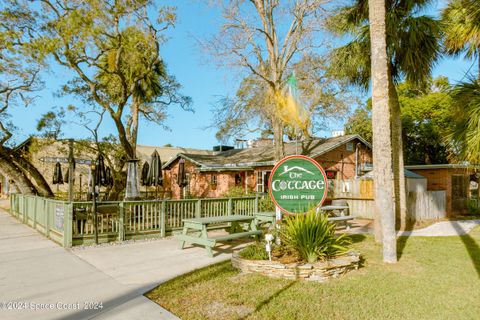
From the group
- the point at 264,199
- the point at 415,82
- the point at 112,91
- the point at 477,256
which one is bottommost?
the point at 477,256

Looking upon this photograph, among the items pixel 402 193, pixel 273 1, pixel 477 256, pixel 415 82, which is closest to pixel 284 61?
pixel 273 1

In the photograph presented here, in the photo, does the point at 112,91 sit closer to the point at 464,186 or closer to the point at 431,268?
the point at 431,268

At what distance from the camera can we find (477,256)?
25.0 feet

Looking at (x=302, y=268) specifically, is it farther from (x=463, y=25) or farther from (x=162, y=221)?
(x=463, y=25)

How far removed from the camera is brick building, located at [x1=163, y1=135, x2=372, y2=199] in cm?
2109

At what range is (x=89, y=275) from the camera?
20.3 feet

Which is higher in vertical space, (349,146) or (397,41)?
(397,41)

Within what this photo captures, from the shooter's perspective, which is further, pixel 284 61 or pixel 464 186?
pixel 464 186

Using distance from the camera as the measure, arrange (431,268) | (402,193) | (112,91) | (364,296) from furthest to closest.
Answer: (112,91) < (402,193) < (431,268) < (364,296)

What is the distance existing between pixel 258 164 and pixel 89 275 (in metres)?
15.0

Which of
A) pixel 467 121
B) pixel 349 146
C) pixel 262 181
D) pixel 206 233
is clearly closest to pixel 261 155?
pixel 262 181

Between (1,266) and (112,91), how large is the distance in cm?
1324

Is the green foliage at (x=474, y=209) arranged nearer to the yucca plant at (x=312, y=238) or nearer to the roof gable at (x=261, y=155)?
the roof gable at (x=261, y=155)

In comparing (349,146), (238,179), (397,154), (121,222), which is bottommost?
(121,222)
